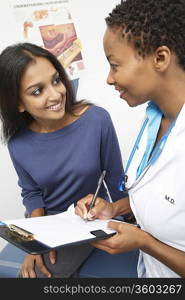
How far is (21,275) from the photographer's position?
0.97m

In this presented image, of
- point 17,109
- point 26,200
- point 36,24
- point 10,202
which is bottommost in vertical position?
point 10,202

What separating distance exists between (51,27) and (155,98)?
117 centimetres

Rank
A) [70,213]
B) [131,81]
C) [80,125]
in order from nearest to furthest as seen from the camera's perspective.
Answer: [131,81]
[70,213]
[80,125]

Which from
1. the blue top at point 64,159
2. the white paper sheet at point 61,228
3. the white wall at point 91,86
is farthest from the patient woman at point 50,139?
the white wall at point 91,86

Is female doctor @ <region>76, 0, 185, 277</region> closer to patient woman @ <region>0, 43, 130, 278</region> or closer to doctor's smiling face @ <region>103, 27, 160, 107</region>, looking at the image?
doctor's smiling face @ <region>103, 27, 160, 107</region>

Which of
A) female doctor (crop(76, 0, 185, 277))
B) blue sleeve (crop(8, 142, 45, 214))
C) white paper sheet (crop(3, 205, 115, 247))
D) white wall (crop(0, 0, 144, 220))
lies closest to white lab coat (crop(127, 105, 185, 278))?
female doctor (crop(76, 0, 185, 277))

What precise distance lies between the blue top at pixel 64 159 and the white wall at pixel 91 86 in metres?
0.62

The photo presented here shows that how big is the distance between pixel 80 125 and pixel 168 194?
1.77ft

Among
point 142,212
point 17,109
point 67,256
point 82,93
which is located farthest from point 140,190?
point 82,93

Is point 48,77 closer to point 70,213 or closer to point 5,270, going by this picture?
point 70,213

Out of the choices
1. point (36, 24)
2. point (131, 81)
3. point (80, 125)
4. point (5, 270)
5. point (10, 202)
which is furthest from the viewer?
point (10, 202)

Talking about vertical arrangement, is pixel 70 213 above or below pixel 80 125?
below

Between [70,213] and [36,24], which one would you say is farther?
[36,24]

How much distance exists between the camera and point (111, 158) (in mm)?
1170
